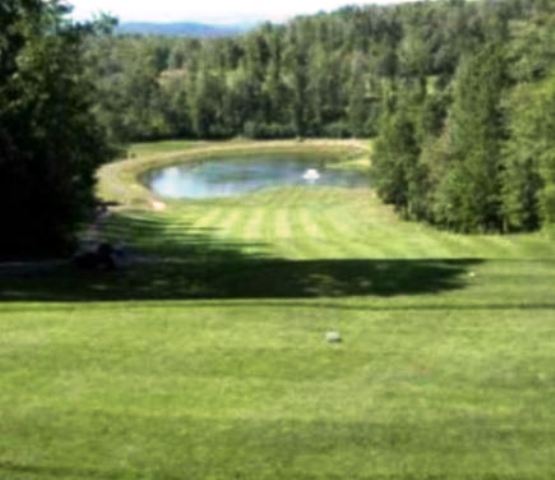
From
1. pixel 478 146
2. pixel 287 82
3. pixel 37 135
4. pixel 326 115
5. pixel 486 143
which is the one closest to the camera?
pixel 37 135

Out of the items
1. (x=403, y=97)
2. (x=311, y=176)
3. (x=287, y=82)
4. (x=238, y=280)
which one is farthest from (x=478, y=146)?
(x=287, y=82)

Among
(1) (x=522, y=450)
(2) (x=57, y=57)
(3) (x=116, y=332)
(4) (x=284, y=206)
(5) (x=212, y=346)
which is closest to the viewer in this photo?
(1) (x=522, y=450)

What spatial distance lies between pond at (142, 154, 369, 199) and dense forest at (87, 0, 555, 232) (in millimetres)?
6928

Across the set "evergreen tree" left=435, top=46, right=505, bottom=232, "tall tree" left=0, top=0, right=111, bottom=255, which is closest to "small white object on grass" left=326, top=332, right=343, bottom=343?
"tall tree" left=0, top=0, right=111, bottom=255

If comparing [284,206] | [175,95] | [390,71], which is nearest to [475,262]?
[284,206]

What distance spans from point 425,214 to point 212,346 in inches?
2181

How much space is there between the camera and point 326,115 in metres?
164

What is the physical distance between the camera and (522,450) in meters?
8.27

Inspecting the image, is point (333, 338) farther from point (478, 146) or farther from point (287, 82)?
point (287, 82)

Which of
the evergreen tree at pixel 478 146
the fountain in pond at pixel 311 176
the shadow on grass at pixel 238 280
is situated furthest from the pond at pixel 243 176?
the shadow on grass at pixel 238 280

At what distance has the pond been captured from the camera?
102500 millimetres

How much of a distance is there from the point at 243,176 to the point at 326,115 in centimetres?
4804

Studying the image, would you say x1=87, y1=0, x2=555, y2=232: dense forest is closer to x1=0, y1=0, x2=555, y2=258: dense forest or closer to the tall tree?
x1=0, y1=0, x2=555, y2=258: dense forest

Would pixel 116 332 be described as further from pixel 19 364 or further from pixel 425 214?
pixel 425 214
